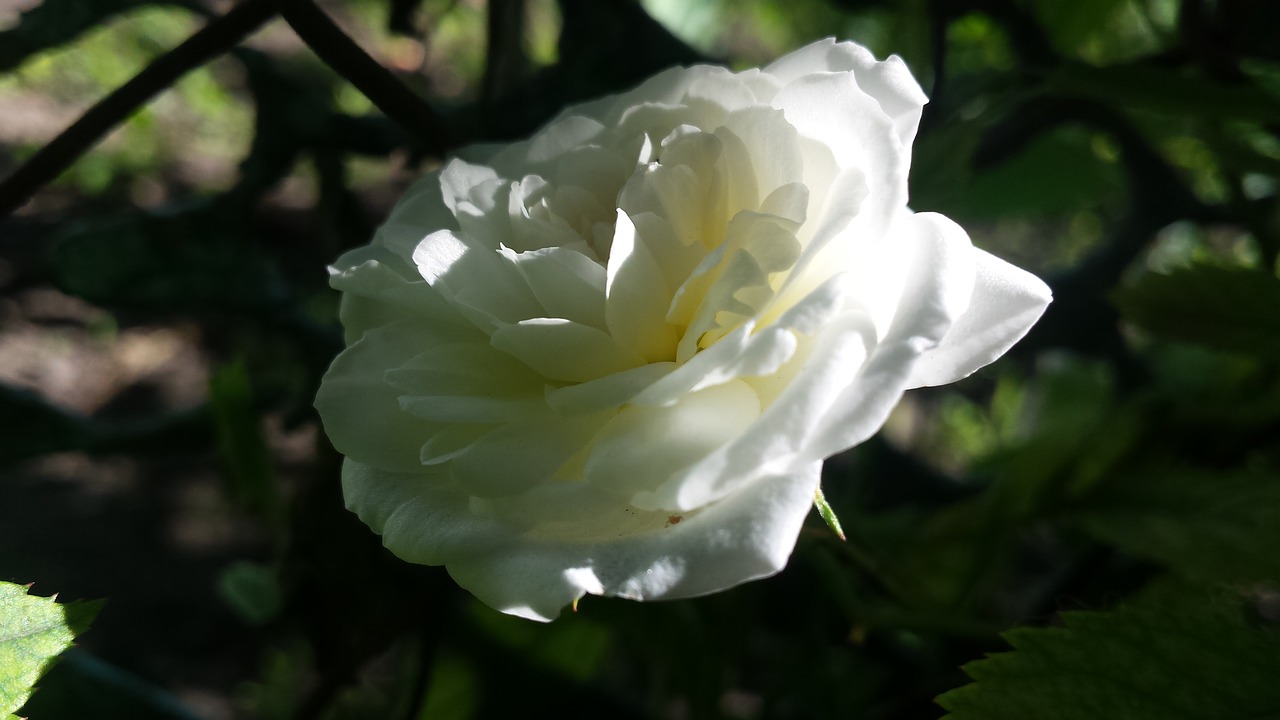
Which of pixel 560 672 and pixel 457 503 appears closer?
pixel 457 503

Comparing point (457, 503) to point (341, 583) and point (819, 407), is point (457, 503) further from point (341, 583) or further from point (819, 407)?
point (341, 583)

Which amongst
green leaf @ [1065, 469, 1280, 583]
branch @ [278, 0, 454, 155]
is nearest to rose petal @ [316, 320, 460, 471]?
branch @ [278, 0, 454, 155]

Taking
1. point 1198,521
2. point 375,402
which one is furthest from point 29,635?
point 1198,521

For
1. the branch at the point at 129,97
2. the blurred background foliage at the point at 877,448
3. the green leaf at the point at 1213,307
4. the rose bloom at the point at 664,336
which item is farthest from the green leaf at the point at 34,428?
the green leaf at the point at 1213,307

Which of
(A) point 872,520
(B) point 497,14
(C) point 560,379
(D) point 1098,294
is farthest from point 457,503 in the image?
(D) point 1098,294

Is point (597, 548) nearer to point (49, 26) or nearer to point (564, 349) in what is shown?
point (564, 349)

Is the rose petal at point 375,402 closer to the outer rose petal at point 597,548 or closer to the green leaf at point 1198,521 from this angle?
the outer rose petal at point 597,548

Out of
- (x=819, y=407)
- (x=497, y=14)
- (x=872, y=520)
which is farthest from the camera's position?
(x=872, y=520)
